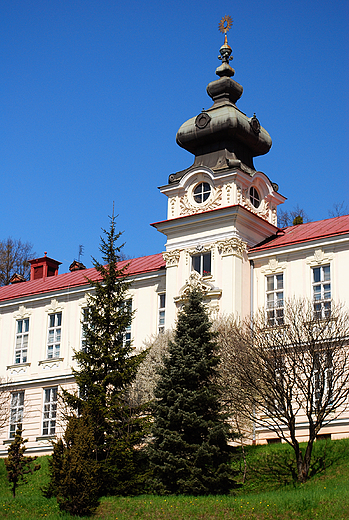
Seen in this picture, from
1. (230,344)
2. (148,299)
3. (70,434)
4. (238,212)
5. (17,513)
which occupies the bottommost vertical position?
(17,513)

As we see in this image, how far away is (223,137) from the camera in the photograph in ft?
117

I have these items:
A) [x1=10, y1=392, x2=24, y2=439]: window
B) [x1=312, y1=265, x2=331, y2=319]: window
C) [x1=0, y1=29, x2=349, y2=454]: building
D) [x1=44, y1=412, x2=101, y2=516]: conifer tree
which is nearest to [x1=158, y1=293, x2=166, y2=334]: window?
[x1=0, y1=29, x2=349, y2=454]: building

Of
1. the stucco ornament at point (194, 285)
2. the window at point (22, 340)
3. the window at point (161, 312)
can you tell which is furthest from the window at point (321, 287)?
the window at point (22, 340)

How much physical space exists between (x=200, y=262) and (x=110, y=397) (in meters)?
9.95

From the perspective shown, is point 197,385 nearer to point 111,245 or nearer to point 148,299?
point 111,245

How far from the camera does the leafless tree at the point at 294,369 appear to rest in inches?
962

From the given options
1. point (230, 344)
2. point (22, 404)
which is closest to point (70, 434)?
point (230, 344)

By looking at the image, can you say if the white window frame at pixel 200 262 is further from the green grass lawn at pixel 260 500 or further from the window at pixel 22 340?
the window at pixel 22 340

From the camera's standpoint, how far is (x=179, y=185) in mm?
35531

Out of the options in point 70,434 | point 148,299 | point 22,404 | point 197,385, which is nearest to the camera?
point 70,434

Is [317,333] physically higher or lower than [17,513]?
higher

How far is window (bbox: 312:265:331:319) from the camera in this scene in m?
30.9

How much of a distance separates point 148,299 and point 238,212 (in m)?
6.72

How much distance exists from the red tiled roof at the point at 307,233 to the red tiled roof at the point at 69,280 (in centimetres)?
545
